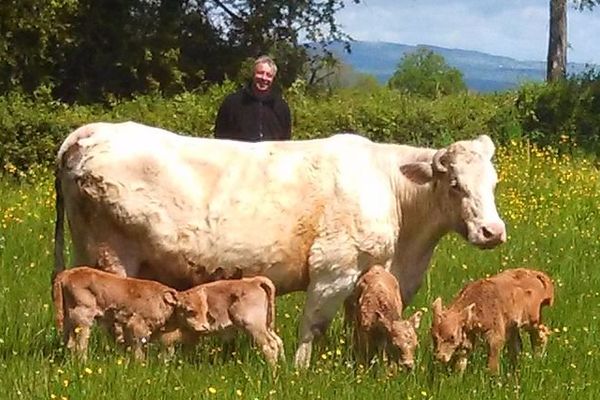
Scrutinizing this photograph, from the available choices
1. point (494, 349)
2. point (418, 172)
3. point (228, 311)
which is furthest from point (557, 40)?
point (228, 311)

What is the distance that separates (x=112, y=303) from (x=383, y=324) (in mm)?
1741

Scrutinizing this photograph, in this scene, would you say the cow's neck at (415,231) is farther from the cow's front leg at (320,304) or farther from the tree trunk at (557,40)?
the tree trunk at (557,40)

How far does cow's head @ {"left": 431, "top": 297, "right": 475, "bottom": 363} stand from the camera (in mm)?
8133

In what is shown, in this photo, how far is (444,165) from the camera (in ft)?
29.3

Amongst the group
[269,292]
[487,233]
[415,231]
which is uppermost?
[487,233]

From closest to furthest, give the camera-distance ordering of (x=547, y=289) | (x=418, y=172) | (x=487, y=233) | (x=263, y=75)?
1. (x=487, y=233)
2. (x=547, y=289)
3. (x=418, y=172)
4. (x=263, y=75)

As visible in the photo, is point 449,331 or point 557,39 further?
point 557,39

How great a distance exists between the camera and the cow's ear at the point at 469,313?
8.17 metres

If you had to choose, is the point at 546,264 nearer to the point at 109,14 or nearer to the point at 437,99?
the point at 437,99

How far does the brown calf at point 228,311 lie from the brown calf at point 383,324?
59cm

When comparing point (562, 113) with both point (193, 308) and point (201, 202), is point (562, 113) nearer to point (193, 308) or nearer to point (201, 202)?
point (201, 202)

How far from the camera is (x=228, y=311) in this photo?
8.35 meters

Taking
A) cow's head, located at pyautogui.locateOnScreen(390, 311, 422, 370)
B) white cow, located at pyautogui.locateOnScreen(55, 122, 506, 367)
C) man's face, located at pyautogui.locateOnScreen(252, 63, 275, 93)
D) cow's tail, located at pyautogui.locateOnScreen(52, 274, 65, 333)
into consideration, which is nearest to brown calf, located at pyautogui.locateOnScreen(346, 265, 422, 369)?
cow's head, located at pyautogui.locateOnScreen(390, 311, 422, 370)

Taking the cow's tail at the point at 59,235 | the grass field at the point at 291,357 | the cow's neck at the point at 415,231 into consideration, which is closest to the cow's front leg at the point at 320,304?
the grass field at the point at 291,357
